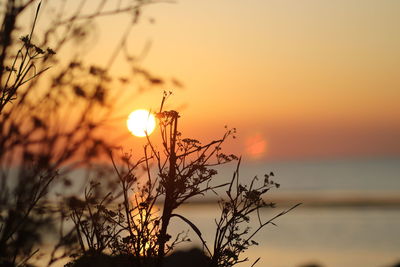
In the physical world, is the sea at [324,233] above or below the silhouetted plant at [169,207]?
above

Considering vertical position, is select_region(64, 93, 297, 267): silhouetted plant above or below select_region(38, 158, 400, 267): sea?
below

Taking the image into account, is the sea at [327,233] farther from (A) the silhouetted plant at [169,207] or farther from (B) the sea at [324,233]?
(A) the silhouetted plant at [169,207]

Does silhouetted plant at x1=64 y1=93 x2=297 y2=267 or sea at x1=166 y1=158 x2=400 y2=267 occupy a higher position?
sea at x1=166 y1=158 x2=400 y2=267

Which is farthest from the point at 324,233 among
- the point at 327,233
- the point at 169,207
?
the point at 169,207

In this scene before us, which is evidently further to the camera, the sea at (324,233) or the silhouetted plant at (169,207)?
the sea at (324,233)

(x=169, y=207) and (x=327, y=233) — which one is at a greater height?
(x=327, y=233)

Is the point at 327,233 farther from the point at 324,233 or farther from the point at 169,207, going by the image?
the point at 169,207

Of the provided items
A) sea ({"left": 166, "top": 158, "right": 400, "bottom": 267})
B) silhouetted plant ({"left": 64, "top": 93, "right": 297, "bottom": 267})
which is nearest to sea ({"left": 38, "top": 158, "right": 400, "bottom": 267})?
sea ({"left": 166, "top": 158, "right": 400, "bottom": 267})

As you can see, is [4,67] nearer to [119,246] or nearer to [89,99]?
[89,99]

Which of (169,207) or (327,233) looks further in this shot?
(327,233)

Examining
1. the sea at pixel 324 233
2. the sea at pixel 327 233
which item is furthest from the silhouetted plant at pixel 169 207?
the sea at pixel 327 233

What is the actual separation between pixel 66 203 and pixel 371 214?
230ft

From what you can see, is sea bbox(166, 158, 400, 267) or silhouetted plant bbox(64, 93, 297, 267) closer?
silhouetted plant bbox(64, 93, 297, 267)

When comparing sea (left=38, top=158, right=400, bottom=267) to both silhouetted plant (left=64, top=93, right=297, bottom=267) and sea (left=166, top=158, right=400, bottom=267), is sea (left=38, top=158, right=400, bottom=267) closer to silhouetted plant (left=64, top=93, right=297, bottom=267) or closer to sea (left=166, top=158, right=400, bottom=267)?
sea (left=166, top=158, right=400, bottom=267)
